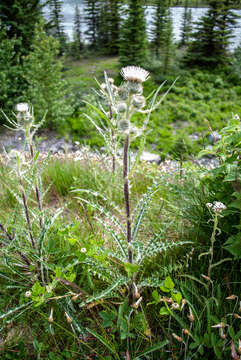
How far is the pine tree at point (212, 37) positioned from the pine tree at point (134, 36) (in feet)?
7.23

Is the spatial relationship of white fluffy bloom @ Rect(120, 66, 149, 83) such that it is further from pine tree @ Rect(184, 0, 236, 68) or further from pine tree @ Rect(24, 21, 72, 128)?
pine tree @ Rect(184, 0, 236, 68)

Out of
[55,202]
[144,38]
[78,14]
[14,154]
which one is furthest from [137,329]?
[78,14]

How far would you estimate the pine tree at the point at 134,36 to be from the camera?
30.0 feet

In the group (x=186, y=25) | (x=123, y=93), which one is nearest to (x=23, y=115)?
(x=123, y=93)

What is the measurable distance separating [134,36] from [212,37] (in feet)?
9.92

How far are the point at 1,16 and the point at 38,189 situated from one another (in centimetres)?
777

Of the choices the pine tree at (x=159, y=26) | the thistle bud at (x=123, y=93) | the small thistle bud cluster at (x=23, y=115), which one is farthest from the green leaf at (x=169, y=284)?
the pine tree at (x=159, y=26)

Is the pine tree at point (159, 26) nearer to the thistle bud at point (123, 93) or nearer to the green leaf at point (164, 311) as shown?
the thistle bud at point (123, 93)

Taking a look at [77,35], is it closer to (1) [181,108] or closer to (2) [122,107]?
(1) [181,108]

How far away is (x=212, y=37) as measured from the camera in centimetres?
1010

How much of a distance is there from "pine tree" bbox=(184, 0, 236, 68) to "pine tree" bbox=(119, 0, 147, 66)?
2.20m

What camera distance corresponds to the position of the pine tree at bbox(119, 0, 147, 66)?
9.14 metres

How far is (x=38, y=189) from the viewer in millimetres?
1651

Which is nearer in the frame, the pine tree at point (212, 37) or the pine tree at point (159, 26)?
the pine tree at point (159, 26)
